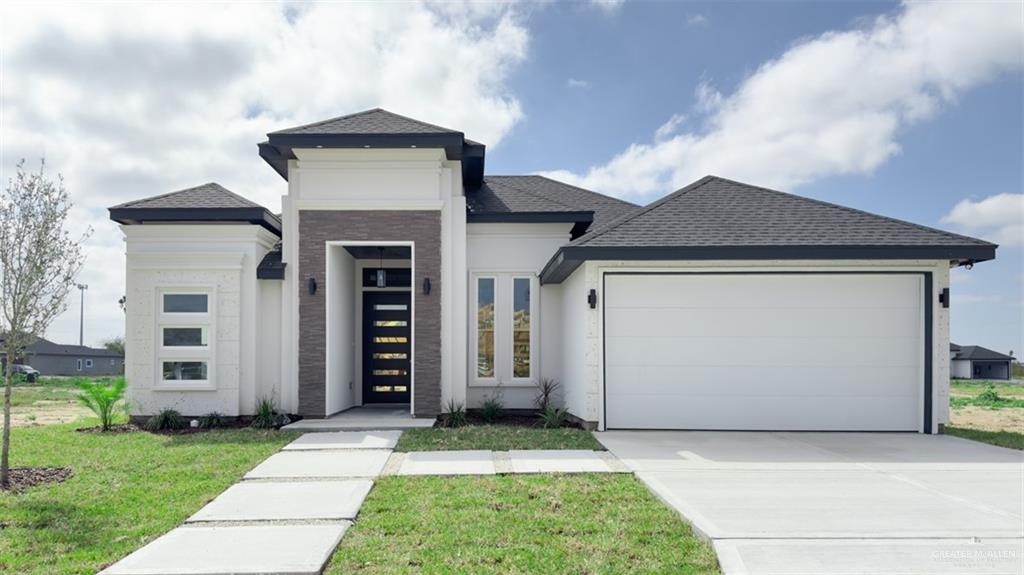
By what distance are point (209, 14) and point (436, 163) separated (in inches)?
161

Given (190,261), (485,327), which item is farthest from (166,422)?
(485,327)

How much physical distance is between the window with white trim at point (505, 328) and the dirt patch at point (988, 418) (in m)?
7.63

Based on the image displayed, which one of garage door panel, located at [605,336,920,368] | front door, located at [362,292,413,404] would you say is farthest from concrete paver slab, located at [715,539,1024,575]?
front door, located at [362,292,413,404]

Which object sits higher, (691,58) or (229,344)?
(691,58)

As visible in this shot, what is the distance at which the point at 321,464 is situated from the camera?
720 cm

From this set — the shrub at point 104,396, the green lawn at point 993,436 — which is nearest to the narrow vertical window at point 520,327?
the shrub at point 104,396

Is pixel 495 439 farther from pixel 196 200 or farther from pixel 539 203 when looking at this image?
pixel 196 200

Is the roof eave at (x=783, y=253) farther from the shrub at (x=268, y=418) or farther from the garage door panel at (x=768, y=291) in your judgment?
the shrub at (x=268, y=418)

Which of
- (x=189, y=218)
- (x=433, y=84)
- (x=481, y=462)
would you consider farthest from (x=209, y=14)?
(x=481, y=462)

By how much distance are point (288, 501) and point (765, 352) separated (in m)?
7.17

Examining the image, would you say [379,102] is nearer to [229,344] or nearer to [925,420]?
[229,344]

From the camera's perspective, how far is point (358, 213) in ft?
35.7

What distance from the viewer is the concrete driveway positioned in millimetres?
4164

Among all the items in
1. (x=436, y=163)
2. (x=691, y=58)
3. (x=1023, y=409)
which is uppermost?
(x=691, y=58)
